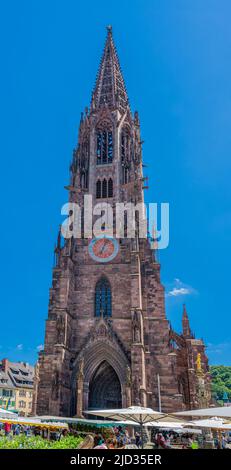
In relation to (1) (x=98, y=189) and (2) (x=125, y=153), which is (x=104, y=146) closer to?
(2) (x=125, y=153)

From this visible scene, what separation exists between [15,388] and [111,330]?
3376 cm

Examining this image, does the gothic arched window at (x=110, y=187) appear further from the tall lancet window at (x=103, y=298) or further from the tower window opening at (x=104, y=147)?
the tall lancet window at (x=103, y=298)

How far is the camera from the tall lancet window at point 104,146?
133 feet

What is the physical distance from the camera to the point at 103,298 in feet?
106

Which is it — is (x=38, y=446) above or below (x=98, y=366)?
below

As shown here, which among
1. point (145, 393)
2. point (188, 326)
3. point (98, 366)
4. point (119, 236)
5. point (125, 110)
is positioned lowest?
point (145, 393)

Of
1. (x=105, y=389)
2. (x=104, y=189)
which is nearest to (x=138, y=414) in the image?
(x=105, y=389)

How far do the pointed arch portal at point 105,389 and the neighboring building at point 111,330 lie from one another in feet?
0.24

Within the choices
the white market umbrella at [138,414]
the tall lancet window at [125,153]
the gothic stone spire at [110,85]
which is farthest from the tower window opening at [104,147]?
the white market umbrella at [138,414]
